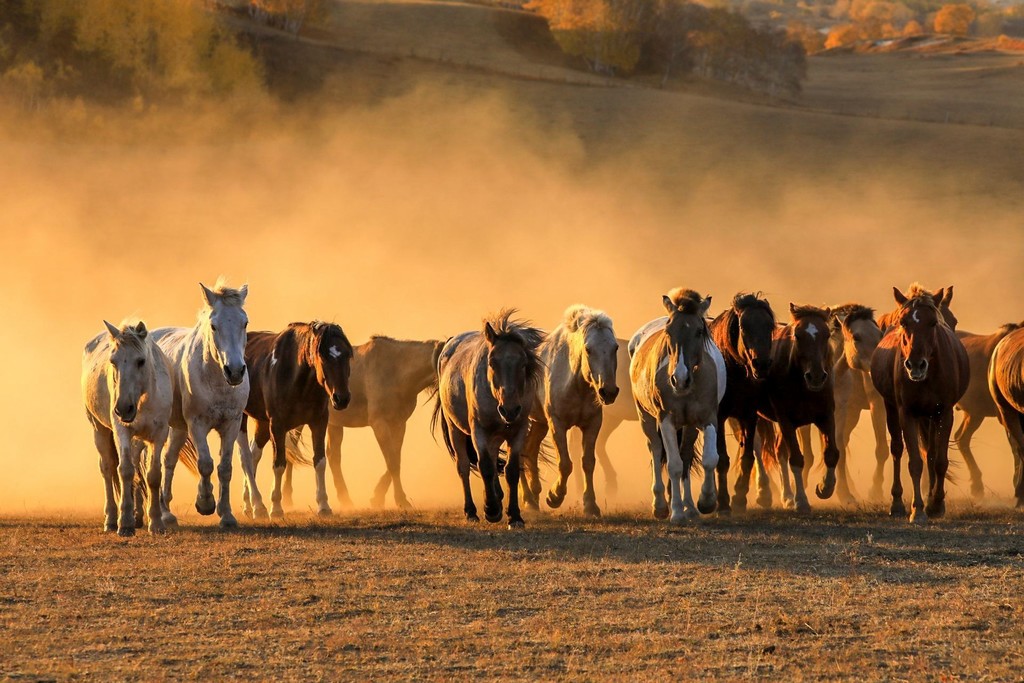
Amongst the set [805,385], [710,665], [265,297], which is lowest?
[710,665]

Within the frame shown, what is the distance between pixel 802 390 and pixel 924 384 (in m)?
1.56

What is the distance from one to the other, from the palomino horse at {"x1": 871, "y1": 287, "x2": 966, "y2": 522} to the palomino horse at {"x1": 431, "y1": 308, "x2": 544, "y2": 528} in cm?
348

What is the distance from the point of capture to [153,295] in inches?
1559

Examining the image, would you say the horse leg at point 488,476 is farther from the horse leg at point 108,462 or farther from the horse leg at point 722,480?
the horse leg at point 108,462

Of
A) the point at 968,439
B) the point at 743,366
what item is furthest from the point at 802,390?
the point at 968,439

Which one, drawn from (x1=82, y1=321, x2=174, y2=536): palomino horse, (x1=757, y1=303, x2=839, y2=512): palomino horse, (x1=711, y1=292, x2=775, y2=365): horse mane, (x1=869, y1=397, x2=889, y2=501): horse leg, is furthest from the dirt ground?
(x1=869, y1=397, x2=889, y2=501): horse leg

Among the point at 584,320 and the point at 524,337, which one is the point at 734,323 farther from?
the point at 524,337

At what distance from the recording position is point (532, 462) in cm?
1630

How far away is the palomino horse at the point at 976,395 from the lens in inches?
677

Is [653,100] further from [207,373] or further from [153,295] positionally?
[207,373]

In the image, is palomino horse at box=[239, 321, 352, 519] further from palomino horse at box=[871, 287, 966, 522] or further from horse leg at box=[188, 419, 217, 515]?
palomino horse at box=[871, 287, 966, 522]

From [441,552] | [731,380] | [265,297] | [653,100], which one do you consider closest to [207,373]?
[441,552]

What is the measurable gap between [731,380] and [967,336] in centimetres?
465

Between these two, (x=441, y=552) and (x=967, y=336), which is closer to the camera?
(x=441, y=552)
